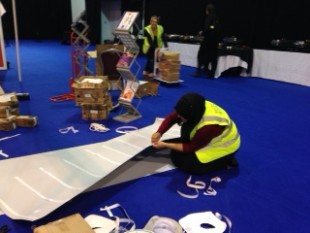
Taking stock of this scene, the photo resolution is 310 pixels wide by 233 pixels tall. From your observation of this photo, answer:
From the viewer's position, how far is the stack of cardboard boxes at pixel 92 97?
3.79 metres

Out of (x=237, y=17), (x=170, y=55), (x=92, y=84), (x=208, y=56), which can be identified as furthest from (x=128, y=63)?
(x=237, y=17)

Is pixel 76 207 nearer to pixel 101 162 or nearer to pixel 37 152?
pixel 101 162

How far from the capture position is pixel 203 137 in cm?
246

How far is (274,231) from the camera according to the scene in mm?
2020

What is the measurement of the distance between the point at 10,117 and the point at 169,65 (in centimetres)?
336

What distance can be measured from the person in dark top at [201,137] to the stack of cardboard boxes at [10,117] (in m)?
1.79

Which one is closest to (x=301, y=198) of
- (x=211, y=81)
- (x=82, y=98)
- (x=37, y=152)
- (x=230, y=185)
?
(x=230, y=185)

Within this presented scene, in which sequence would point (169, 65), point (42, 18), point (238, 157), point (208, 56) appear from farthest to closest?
point (42, 18) → point (208, 56) → point (169, 65) → point (238, 157)

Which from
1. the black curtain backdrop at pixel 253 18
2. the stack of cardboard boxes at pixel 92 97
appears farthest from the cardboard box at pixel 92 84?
the black curtain backdrop at pixel 253 18

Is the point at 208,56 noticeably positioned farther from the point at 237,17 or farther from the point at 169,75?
the point at 237,17

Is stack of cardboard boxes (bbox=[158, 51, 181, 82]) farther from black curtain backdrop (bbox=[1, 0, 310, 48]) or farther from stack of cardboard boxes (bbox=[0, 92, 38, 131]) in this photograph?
black curtain backdrop (bbox=[1, 0, 310, 48])

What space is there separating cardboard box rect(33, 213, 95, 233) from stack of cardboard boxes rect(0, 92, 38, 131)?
83.8 inches

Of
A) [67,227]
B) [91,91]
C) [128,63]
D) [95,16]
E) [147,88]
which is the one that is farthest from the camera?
[95,16]

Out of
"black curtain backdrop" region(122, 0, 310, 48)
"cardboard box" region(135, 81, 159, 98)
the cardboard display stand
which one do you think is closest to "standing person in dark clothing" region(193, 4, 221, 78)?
"black curtain backdrop" region(122, 0, 310, 48)
